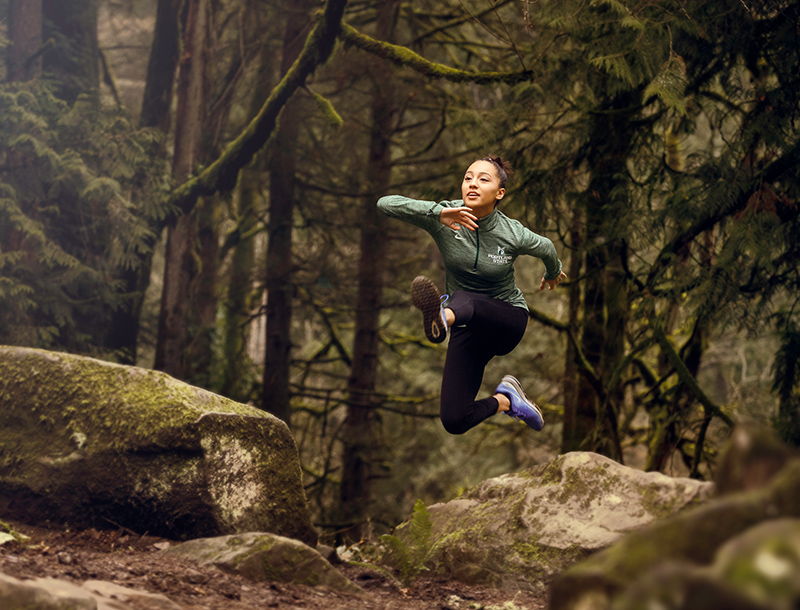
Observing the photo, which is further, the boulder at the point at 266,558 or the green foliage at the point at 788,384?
the green foliage at the point at 788,384

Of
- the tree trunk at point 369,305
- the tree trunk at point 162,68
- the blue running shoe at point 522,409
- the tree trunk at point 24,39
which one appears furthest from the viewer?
the tree trunk at point 162,68

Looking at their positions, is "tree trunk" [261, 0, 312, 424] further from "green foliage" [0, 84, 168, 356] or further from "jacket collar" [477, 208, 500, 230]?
"jacket collar" [477, 208, 500, 230]

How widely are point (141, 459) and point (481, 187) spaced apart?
3275 millimetres

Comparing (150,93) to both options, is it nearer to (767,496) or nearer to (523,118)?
(523,118)

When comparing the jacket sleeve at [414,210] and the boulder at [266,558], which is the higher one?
the jacket sleeve at [414,210]

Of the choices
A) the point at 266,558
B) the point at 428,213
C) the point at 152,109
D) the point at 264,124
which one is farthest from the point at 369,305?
the point at 428,213

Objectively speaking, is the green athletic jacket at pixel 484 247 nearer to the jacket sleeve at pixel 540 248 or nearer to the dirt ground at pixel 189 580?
the jacket sleeve at pixel 540 248

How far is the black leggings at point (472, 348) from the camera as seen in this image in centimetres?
451

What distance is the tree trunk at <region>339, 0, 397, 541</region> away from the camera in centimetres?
1170

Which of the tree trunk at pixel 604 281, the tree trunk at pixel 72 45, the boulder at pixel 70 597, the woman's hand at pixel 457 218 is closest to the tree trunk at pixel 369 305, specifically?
the tree trunk at pixel 604 281

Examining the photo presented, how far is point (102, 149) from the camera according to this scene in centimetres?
967

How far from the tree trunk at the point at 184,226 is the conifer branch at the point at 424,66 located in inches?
160

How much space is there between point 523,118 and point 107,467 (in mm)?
5325

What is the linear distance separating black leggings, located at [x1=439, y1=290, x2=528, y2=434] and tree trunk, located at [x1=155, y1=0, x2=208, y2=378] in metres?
7.43
